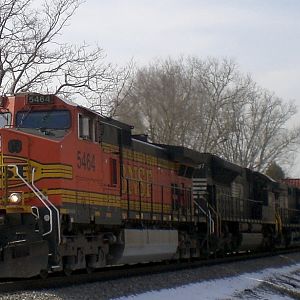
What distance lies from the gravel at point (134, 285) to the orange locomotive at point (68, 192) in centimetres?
71

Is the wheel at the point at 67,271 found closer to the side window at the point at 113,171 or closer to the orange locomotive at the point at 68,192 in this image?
the orange locomotive at the point at 68,192

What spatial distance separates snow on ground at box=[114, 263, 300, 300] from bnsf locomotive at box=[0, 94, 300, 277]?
1.82 meters

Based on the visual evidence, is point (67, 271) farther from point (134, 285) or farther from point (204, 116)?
point (204, 116)

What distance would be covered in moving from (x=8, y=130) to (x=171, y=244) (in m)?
7.29

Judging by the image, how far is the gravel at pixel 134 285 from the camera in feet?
34.4

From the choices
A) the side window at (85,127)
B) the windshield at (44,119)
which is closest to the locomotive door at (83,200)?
the side window at (85,127)

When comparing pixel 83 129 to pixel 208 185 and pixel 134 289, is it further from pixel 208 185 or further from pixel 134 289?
pixel 208 185

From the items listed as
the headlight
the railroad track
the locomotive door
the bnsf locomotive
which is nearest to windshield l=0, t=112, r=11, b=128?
the bnsf locomotive

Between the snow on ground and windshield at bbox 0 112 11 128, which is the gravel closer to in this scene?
the snow on ground

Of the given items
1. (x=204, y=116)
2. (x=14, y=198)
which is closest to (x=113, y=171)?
(x=14, y=198)

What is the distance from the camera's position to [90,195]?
1341 cm

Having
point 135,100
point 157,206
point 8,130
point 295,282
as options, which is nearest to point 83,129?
point 8,130

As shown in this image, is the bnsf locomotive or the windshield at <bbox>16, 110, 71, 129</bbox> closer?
the bnsf locomotive

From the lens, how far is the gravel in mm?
10484
